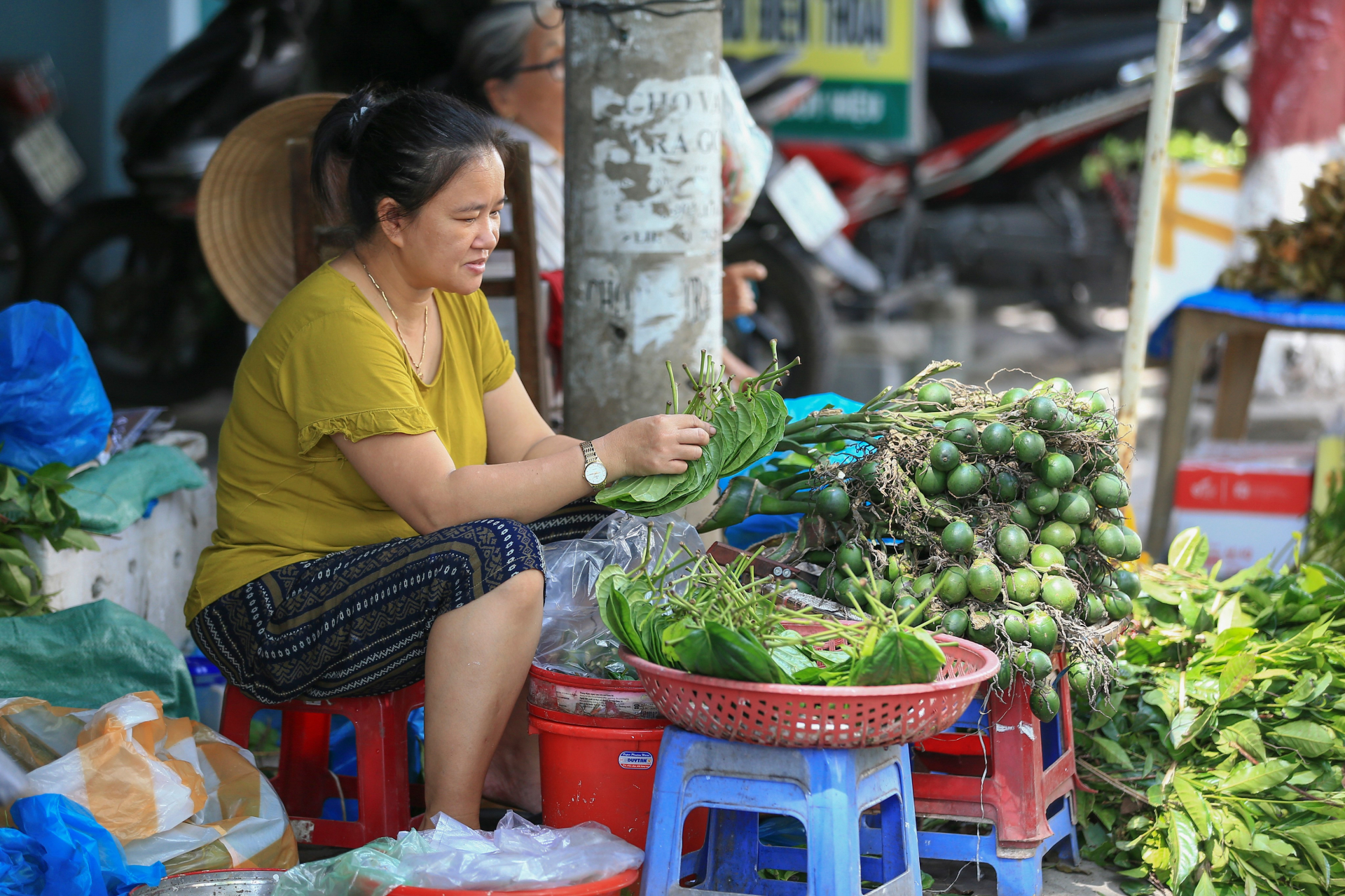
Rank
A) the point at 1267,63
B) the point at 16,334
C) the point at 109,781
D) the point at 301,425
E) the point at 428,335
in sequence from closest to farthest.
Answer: the point at 109,781
the point at 301,425
the point at 428,335
the point at 16,334
the point at 1267,63

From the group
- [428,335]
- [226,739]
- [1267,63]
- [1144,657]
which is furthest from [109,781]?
[1267,63]

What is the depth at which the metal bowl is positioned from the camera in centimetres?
191

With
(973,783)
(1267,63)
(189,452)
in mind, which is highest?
(1267,63)

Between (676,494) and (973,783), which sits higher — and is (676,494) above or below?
above

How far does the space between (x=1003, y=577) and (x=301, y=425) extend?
46.2 inches

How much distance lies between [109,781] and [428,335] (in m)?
0.90

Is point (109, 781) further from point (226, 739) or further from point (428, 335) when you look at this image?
point (428, 335)

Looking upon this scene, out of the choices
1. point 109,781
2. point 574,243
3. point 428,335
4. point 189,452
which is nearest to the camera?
point 109,781

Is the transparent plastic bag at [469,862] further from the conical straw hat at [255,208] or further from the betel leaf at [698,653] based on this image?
the conical straw hat at [255,208]

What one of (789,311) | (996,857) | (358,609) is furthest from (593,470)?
(789,311)

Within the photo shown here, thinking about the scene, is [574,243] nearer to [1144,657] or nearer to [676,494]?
[676,494]

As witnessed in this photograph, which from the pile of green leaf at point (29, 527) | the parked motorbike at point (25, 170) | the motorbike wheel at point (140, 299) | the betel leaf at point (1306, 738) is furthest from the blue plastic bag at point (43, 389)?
the parked motorbike at point (25, 170)

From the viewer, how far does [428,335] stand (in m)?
2.33

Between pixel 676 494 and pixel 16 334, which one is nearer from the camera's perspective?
pixel 676 494
